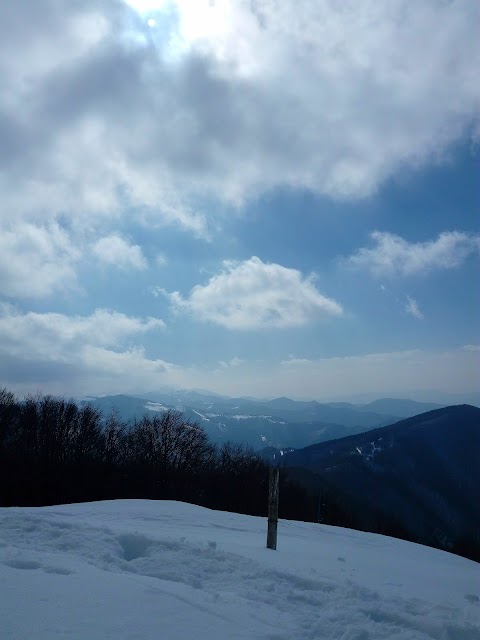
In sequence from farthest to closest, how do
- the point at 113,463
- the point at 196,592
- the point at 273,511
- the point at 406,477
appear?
1. the point at 406,477
2. the point at 113,463
3. the point at 273,511
4. the point at 196,592

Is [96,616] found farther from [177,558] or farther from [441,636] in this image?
[441,636]

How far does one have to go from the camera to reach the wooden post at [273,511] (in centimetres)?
983

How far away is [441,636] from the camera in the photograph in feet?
17.1

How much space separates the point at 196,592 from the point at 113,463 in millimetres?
46812

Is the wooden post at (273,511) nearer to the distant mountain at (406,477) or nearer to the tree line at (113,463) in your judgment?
the tree line at (113,463)

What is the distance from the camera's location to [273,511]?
10258 mm

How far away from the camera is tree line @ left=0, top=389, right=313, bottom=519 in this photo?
41844mm

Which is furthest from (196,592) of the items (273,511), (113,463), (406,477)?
(406,477)

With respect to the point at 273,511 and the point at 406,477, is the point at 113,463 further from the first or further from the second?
the point at 406,477

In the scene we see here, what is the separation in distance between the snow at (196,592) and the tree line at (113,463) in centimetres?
3535

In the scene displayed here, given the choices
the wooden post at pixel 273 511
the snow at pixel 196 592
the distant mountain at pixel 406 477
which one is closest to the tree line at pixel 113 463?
the wooden post at pixel 273 511

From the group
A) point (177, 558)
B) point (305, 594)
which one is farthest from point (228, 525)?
point (305, 594)

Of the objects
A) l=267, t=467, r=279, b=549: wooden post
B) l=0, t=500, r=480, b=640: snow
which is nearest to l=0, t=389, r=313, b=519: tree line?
l=267, t=467, r=279, b=549: wooden post

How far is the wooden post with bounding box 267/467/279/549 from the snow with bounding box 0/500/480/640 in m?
0.24
